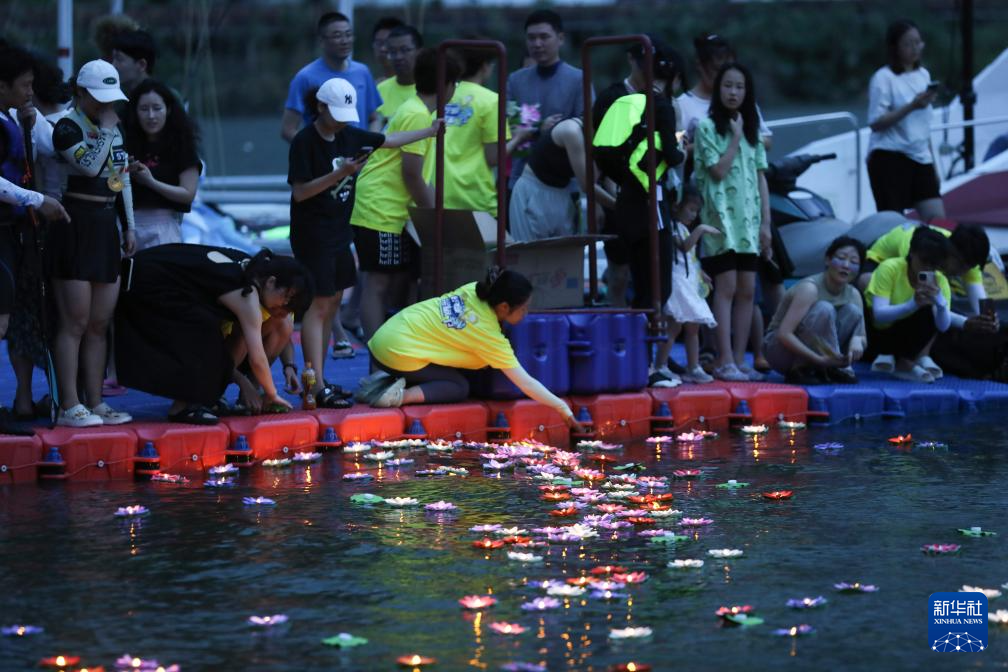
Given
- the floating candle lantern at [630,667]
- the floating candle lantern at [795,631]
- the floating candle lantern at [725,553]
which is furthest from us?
the floating candle lantern at [725,553]

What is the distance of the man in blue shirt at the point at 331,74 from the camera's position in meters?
9.83

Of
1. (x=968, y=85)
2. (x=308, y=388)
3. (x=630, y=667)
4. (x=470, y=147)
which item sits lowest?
(x=630, y=667)

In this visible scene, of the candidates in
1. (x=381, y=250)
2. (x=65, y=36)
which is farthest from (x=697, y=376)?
(x=65, y=36)

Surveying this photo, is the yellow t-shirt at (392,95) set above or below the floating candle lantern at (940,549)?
above

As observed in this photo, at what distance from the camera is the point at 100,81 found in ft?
23.9

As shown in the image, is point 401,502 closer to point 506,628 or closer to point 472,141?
point 506,628

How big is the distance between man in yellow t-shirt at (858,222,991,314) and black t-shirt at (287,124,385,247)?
3.22 meters

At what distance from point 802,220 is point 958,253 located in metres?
2.00

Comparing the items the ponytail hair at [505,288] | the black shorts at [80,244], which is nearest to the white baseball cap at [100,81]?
the black shorts at [80,244]

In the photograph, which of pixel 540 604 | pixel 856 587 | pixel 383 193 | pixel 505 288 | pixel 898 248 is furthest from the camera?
pixel 898 248

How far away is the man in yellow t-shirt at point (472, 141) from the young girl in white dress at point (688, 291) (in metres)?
1.03

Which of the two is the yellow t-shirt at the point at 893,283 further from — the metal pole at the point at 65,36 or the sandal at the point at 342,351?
the metal pole at the point at 65,36

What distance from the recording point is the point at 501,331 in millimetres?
8398

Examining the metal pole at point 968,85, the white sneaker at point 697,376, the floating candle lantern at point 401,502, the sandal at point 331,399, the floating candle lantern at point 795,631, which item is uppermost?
the metal pole at point 968,85
